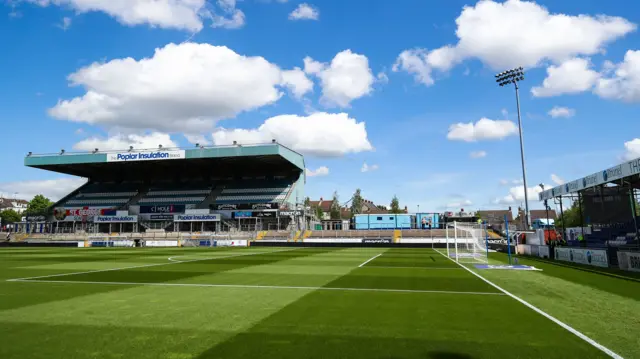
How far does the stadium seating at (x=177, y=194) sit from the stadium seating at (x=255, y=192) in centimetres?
448

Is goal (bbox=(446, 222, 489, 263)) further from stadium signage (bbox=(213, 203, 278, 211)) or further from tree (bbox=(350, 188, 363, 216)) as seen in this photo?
tree (bbox=(350, 188, 363, 216))

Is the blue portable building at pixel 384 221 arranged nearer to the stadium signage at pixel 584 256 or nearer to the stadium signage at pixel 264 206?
the stadium signage at pixel 264 206

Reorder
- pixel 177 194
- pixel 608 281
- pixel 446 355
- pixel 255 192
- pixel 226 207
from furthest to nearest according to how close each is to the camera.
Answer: pixel 177 194 → pixel 255 192 → pixel 226 207 → pixel 608 281 → pixel 446 355

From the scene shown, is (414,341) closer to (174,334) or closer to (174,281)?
(174,334)

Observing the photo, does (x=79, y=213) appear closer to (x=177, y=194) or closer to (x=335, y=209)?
(x=177, y=194)

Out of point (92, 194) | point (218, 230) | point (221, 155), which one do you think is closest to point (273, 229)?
point (218, 230)

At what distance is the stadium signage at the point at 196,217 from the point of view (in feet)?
→ 242

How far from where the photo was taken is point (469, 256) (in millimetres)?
32875

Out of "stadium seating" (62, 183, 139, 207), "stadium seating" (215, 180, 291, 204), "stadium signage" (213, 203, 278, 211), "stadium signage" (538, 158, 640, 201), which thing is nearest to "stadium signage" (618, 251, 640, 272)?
"stadium signage" (538, 158, 640, 201)

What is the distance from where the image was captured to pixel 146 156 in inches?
2894

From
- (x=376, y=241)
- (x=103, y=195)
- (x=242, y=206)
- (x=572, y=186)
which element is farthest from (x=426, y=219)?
(x=103, y=195)

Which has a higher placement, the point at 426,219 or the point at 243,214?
the point at 243,214

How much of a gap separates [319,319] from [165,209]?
74044 millimetres

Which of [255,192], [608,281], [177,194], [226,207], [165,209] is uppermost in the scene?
[177,194]
